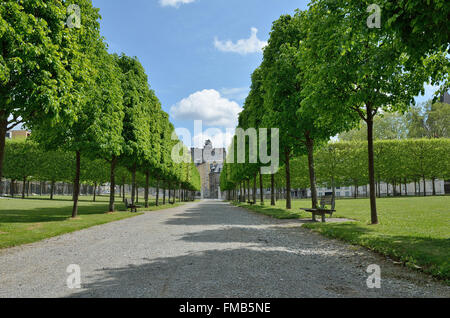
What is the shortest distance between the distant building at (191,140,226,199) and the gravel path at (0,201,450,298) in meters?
152

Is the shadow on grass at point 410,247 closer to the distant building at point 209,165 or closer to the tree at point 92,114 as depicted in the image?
the tree at point 92,114

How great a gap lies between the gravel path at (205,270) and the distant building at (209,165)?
498 feet

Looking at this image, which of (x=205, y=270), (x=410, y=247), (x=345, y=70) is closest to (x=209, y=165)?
(x=345, y=70)

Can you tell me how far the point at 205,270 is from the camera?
563cm

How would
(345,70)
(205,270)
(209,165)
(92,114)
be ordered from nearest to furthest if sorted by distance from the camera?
1. (205,270)
2. (345,70)
3. (92,114)
4. (209,165)

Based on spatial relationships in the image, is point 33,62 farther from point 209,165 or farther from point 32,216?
point 209,165

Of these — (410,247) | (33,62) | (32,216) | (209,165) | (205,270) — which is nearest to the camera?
(205,270)

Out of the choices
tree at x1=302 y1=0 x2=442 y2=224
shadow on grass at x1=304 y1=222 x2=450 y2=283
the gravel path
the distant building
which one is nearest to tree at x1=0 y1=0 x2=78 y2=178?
the gravel path

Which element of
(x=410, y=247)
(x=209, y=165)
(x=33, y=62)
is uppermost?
(x=209, y=165)

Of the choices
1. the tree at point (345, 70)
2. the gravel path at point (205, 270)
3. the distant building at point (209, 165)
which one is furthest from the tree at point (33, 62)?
the distant building at point (209, 165)

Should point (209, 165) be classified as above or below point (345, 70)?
above

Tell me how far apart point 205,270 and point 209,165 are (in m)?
176

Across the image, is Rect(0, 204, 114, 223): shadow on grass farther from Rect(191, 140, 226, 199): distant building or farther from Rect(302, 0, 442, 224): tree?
Rect(191, 140, 226, 199): distant building

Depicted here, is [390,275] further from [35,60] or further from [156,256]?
[35,60]
